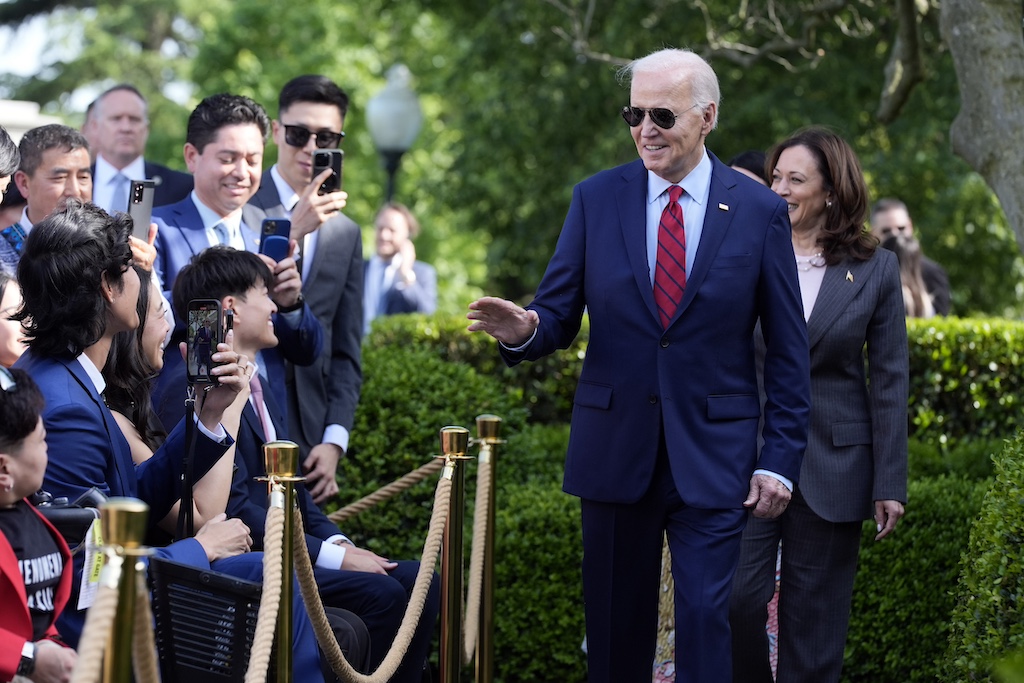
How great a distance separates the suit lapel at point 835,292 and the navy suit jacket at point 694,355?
0.66m

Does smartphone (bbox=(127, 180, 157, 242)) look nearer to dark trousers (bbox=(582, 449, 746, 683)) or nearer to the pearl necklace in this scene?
dark trousers (bbox=(582, 449, 746, 683))

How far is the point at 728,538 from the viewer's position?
466cm

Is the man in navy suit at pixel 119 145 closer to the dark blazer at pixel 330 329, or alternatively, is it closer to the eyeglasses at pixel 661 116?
the dark blazer at pixel 330 329

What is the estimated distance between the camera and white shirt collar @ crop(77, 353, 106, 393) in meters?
4.38

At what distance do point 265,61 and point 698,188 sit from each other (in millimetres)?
23219

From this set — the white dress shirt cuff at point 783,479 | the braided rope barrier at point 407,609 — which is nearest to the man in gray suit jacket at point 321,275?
the braided rope barrier at point 407,609

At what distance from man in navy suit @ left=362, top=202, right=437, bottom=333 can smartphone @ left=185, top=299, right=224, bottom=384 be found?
314 inches

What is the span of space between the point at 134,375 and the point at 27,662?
60.4 inches

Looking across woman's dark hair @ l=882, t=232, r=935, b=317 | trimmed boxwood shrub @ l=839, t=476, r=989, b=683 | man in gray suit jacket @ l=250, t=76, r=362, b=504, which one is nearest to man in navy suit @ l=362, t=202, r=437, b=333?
woman's dark hair @ l=882, t=232, r=935, b=317

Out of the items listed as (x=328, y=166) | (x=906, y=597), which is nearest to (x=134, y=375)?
(x=328, y=166)

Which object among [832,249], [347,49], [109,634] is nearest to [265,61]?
[347,49]

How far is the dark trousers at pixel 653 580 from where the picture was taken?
4586mm

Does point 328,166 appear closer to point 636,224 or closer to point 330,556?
point 330,556

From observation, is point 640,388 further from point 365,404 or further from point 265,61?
point 265,61
